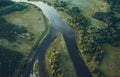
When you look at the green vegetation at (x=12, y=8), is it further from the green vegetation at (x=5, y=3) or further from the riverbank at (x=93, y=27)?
the riverbank at (x=93, y=27)

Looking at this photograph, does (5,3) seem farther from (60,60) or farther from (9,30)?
(60,60)

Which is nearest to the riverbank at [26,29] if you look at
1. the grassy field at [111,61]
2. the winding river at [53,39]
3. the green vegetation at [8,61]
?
the green vegetation at [8,61]

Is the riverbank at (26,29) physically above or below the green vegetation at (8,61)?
above

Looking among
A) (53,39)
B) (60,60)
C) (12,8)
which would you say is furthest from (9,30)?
(60,60)

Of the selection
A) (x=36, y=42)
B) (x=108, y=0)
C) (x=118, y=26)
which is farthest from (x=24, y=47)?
(x=108, y=0)

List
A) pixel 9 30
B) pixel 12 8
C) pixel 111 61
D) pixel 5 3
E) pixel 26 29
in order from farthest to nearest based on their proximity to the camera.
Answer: pixel 5 3 < pixel 12 8 < pixel 26 29 < pixel 9 30 < pixel 111 61

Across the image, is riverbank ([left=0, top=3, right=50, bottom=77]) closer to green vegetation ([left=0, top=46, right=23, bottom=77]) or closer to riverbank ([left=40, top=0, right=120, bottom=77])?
green vegetation ([left=0, top=46, right=23, bottom=77])

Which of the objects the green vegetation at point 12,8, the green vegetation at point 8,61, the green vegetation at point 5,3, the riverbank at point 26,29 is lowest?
the green vegetation at point 8,61
